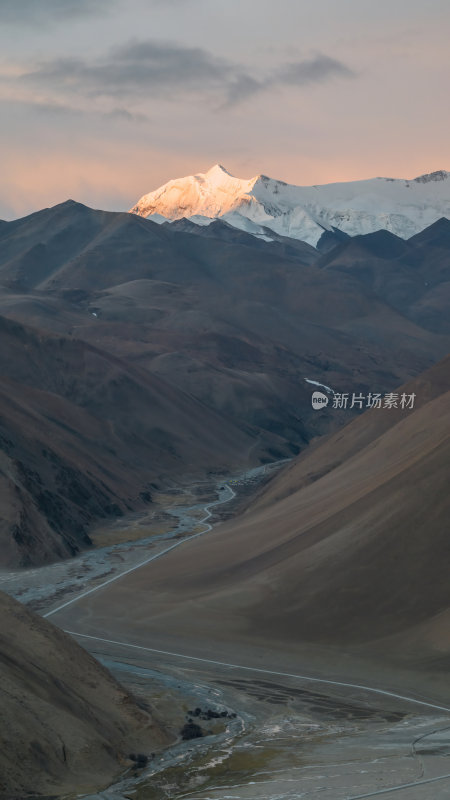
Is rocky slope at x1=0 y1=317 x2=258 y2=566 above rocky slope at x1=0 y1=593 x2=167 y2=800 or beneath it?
above

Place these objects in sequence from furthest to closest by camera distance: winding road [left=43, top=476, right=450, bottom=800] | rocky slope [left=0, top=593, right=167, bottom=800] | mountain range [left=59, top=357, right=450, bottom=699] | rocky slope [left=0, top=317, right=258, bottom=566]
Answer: rocky slope [left=0, top=317, right=258, bottom=566], mountain range [left=59, top=357, right=450, bottom=699], rocky slope [left=0, top=593, right=167, bottom=800], winding road [left=43, top=476, right=450, bottom=800]

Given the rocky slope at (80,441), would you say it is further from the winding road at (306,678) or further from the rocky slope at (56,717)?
the rocky slope at (56,717)

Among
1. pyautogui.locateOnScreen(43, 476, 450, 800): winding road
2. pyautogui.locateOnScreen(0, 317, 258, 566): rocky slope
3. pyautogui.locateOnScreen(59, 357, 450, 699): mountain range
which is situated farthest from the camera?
pyautogui.locateOnScreen(0, 317, 258, 566): rocky slope

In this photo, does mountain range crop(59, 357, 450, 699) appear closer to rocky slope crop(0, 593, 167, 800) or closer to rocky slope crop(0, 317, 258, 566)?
rocky slope crop(0, 593, 167, 800)

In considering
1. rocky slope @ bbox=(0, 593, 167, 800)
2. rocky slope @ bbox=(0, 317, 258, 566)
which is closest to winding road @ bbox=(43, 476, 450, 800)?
rocky slope @ bbox=(0, 593, 167, 800)

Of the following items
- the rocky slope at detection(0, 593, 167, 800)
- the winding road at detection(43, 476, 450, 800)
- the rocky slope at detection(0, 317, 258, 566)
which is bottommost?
the winding road at detection(43, 476, 450, 800)

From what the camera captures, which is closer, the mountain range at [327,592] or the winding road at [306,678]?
the winding road at [306,678]

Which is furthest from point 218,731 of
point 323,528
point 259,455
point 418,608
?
point 259,455

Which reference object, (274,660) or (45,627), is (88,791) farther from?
(274,660)

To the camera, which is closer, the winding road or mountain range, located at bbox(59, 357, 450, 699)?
the winding road

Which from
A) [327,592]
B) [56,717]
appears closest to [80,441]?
[327,592]

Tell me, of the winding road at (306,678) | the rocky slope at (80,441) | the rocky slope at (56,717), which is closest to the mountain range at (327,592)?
→ the winding road at (306,678)
